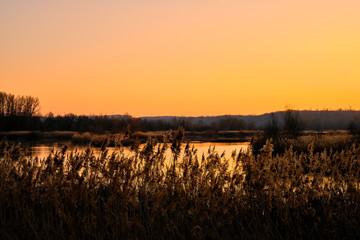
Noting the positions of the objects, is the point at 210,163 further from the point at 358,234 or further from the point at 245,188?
the point at 358,234

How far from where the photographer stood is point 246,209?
23.9 feet

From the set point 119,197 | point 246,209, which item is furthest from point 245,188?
point 119,197

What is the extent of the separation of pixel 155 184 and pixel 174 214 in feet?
2.25

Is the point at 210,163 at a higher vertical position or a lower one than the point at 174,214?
higher

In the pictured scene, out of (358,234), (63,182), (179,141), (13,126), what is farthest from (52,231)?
(13,126)

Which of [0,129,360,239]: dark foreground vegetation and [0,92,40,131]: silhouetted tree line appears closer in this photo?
[0,129,360,239]: dark foreground vegetation

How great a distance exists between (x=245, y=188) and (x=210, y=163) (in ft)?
2.70

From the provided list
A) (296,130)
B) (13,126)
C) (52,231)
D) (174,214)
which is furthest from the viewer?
(13,126)

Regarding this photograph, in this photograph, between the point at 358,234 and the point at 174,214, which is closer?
the point at 358,234

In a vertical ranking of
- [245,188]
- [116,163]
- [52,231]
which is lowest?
[52,231]

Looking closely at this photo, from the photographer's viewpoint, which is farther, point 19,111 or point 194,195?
point 19,111

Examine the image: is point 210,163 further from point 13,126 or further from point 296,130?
point 13,126

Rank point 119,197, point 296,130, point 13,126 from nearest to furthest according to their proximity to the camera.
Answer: point 119,197 < point 296,130 < point 13,126

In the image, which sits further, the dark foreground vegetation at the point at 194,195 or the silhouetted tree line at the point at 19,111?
the silhouetted tree line at the point at 19,111
